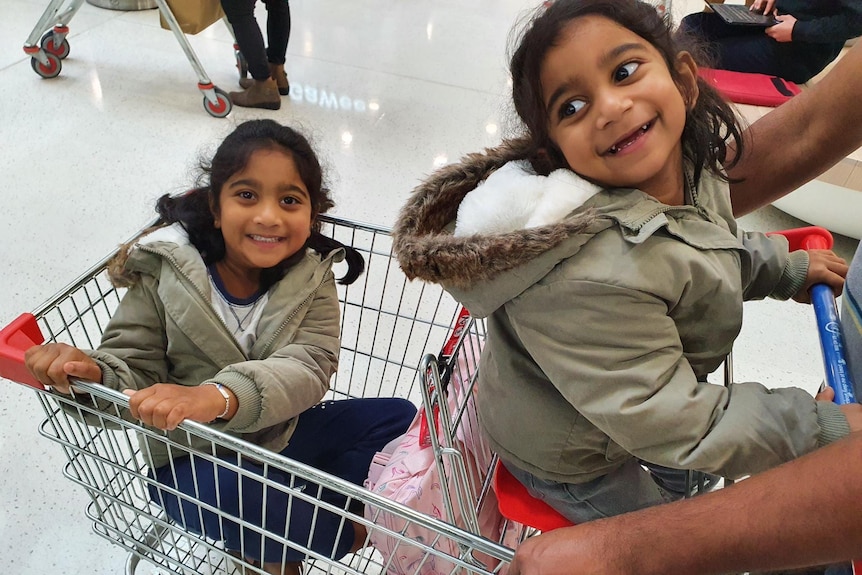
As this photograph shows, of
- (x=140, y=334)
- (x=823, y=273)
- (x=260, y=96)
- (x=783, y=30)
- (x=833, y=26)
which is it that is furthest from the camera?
(x=260, y=96)

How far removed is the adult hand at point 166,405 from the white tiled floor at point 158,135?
582 mm

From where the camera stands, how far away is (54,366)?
2.49 feet

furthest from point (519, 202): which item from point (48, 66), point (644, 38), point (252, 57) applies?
point (48, 66)

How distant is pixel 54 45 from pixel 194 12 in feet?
2.34

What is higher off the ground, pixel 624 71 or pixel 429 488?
pixel 624 71

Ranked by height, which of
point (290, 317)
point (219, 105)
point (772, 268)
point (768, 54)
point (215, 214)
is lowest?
point (290, 317)

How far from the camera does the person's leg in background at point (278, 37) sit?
2.73 meters

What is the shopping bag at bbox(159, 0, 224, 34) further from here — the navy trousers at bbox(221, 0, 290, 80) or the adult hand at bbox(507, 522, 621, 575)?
the adult hand at bbox(507, 522, 621, 575)

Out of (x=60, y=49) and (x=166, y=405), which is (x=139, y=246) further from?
(x=60, y=49)

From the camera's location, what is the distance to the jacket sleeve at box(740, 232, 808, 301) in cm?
92

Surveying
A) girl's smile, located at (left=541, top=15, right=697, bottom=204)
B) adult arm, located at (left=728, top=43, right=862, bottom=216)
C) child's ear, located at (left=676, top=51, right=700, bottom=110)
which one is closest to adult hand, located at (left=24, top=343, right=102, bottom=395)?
girl's smile, located at (left=541, top=15, right=697, bottom=204)

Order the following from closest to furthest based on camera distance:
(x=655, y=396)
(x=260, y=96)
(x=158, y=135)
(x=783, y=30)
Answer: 1. (x=655, y=396)
2. (x=783, y=30)
3. (x=158, y=135)
4. (x=260, y=96)

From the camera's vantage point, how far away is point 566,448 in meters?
0.79

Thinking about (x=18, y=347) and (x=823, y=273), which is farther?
(x=823, y=273)
